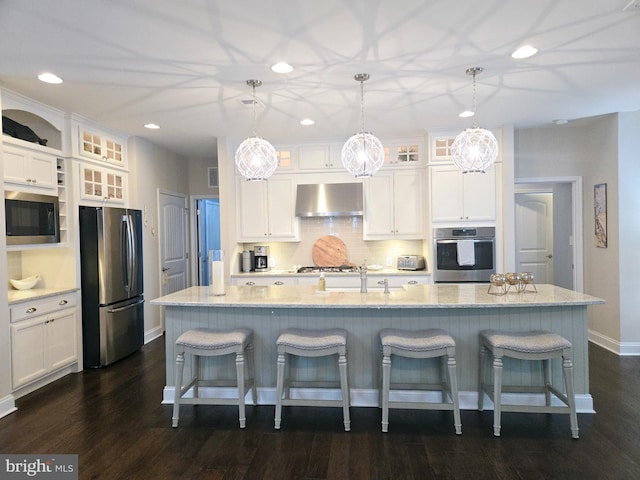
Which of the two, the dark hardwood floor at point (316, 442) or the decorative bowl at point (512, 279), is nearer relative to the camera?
the dark hardwood floor at point (316, 442)

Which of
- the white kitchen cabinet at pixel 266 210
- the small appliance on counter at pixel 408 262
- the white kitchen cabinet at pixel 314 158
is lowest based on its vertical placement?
the small appliance on counter at pixel 408 262

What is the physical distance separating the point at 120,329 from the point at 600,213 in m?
5.77

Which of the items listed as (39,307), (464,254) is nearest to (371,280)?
(464,254)

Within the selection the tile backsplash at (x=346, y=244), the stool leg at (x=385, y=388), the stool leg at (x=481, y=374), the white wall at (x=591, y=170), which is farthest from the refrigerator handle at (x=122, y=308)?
the white wall at (x=591, y=170)

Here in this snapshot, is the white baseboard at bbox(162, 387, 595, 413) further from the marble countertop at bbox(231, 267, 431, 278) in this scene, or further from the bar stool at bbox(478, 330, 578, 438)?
the marble countertop at bbox(231, 267, 431, 278)

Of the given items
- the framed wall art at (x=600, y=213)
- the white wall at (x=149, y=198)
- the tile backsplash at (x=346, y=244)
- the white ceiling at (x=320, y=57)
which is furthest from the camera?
the tile backsplash at (x=346, y=244)

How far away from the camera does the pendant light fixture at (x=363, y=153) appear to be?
326 cm

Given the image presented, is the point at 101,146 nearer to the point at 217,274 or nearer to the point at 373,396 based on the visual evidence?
the point at 217,274

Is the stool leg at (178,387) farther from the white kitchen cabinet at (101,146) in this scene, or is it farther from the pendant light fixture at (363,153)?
the white kitchen cabinet at (101,146)

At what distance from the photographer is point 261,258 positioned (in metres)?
5.65

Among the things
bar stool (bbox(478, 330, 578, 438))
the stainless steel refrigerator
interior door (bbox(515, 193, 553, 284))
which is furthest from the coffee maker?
interior door (bbox(515, 193, 553, 284))

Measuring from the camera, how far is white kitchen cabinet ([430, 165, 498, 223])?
497 centimetres

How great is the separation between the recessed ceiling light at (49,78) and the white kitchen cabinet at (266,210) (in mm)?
2537

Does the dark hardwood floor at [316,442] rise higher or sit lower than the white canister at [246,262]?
lower
